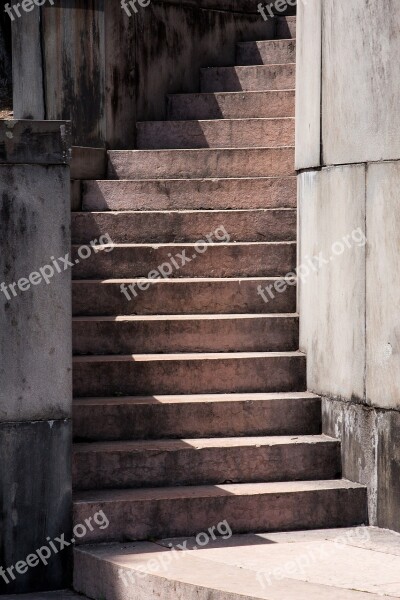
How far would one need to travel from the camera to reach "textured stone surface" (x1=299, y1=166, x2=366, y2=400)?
25.5 ft

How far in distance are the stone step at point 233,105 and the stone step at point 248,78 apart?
1.05 ft

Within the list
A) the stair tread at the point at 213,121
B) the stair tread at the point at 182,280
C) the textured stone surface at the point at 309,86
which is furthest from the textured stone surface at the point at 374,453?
the stair tread at the point at 213,121

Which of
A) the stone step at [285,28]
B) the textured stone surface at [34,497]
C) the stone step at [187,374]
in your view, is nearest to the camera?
the textured stone surface at [34,497]

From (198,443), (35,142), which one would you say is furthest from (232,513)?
(35,142)

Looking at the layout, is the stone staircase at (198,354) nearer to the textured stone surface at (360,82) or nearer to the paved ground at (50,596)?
the paved ground at (50,596)

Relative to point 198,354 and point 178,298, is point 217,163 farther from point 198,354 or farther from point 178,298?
point 198,354

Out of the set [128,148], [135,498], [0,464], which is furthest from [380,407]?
[128,148]

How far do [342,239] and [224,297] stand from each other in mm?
1221

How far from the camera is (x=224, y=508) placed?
744cm

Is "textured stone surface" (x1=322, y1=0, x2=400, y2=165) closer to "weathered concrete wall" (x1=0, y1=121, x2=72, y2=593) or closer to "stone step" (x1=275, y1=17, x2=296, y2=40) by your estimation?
"weathered concrete wall" (x1=0, y1=121, x2=72, y2=593)

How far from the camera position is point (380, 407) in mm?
7555

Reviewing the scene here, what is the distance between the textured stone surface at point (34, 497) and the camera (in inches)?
282

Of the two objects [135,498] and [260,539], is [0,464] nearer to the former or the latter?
[135,498]

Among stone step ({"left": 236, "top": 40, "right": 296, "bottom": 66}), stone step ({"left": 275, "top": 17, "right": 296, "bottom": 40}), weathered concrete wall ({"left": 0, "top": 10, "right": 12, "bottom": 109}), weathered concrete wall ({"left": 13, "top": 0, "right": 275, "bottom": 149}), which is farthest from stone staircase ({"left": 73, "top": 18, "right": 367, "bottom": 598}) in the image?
weathered concrete wall ({"left": 0, "top": 10, "right": 12, "bottom": 109})
